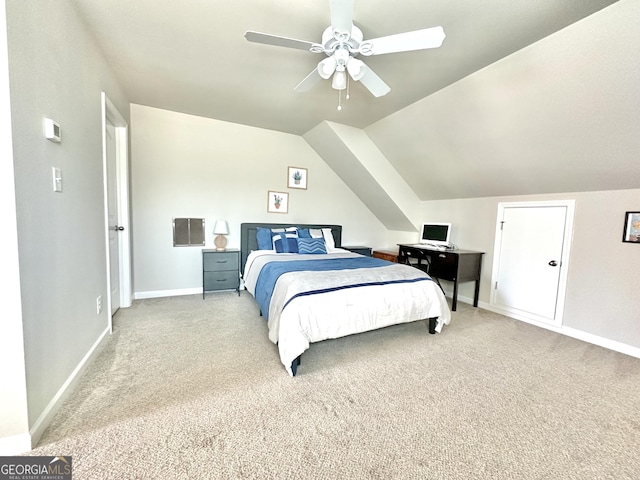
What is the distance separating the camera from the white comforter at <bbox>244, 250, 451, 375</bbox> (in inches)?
80.1

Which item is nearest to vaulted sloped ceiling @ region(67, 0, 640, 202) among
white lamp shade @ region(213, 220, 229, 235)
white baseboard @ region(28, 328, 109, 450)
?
white lamp shade @ region(213, 220, 229, 235)

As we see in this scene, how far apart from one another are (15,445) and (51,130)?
5.39ft

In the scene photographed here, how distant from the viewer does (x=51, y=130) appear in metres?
1.49

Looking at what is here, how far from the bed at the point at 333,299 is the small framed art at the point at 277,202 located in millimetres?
1301

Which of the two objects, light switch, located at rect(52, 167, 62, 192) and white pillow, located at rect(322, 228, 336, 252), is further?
white pillow, located at rect(322, 228, 336, 252)

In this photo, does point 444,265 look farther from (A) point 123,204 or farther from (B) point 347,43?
(A) point 123,204

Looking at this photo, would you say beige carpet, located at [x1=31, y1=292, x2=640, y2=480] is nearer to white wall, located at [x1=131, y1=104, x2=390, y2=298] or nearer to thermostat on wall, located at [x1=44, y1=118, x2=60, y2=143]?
white wall, located at [x1=131, y1=104, x2=390, y2=298]

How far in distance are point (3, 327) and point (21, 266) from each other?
0.29 metres

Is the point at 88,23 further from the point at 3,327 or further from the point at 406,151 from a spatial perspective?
the point at 406,151

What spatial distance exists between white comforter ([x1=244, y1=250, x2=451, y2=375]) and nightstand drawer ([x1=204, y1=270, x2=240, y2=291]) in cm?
170

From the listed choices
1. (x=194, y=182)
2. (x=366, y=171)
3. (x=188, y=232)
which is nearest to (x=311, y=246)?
(x=366, y=171)

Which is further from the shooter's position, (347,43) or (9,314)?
(347,43)

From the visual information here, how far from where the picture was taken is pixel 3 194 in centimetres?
119

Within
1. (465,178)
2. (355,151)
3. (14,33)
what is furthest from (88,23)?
(465,178)
